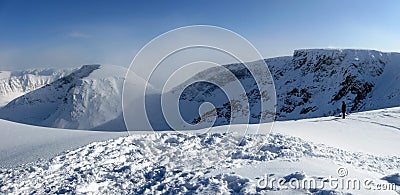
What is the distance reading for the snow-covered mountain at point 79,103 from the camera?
277 feet

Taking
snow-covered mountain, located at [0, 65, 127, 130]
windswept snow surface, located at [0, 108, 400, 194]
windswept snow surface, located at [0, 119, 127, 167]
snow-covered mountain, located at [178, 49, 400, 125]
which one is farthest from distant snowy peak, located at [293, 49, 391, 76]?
windswept snow surface, located at [0, 119, 127, 167]

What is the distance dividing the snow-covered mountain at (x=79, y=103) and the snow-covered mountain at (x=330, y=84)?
88.1 feet

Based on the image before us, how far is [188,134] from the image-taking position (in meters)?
13.5

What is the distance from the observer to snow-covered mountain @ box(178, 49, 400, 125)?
179ft

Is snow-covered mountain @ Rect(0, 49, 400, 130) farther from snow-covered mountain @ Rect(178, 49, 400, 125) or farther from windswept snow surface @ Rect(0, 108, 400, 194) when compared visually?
windswept snow surface @ Rect(0, 108, 400, 194)

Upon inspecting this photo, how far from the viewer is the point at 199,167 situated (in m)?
9.63

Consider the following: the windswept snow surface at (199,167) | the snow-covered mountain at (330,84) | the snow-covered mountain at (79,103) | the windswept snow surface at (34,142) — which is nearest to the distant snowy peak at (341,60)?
the snow-covered mountain at (330,84)

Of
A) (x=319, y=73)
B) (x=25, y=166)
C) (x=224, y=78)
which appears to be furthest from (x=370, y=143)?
(x=224, y=78)

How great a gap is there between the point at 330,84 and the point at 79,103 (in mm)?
65640

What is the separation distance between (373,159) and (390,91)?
4642 cm

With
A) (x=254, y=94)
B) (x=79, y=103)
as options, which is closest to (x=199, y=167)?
(x=254, y=94)

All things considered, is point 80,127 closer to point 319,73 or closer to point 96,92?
point 96,92

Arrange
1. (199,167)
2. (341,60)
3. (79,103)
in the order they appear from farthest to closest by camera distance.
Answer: (79,103)
(341,60)
(199,167)

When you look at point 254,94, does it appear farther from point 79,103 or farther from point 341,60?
point 79,103
